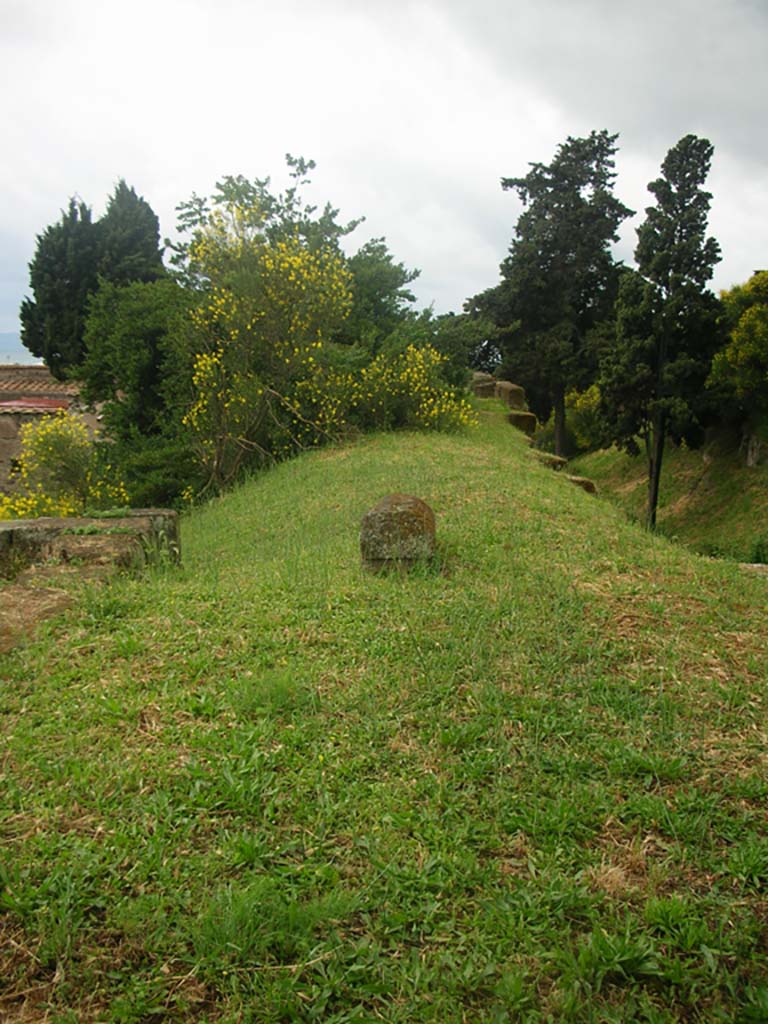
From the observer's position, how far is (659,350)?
17266 millimetres

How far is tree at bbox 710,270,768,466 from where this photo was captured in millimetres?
15297

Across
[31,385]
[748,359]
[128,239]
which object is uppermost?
[128,239]

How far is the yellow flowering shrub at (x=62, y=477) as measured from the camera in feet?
36.7

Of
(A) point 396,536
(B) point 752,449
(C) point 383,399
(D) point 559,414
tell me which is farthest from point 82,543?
(D) point 559,414

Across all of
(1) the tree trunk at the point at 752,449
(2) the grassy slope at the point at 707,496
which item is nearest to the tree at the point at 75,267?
(2) the grassy slope at the point at 707,496

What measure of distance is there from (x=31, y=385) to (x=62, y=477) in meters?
10.8

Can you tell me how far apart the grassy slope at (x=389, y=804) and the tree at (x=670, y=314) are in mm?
13795

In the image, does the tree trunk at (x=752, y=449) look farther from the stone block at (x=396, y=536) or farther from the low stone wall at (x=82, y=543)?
the low stone wall at (x=82, y=543)

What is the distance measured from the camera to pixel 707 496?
1822 cm

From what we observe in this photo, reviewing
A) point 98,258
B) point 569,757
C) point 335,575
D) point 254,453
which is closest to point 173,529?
point 335,575

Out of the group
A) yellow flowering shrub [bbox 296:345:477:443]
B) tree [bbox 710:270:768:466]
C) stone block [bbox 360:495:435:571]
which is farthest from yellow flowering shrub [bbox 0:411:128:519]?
tree [bbox 710:270:768:466]

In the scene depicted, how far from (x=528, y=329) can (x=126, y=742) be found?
2131 cm

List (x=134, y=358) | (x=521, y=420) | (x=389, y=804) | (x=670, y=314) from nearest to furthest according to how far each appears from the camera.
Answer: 1. (x=389, y=804)
2. (x=134, y=358)
3. (x=670, y=314)
4. (x=521, y=420)

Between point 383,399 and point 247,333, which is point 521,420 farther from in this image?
point 247,333
